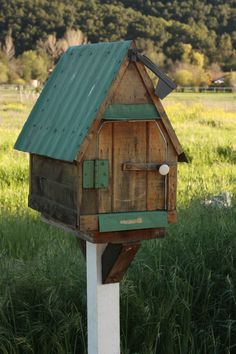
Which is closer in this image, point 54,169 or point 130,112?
point 130,112

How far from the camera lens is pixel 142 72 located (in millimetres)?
2625

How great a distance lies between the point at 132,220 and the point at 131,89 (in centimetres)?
49

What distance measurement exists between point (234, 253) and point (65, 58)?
1.65 meters

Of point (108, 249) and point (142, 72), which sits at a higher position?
point (142, 72)

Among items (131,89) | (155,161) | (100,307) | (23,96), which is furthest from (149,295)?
(23,96)

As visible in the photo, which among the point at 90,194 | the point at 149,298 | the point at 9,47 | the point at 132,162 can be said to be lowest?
the point at 149,298

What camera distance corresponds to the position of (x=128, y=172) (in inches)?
105

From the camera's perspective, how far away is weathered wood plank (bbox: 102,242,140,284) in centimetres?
276

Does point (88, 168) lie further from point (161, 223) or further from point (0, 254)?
point (0, 254)

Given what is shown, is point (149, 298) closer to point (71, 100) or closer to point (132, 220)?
point (132, 220)

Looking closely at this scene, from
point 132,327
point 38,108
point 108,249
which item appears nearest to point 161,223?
point 108,249

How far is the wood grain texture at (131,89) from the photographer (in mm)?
2627

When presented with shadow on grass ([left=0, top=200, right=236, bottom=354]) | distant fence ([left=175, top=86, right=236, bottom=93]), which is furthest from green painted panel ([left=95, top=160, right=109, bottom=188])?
distant fence ([left=175, top=86, right=236, bottom=93])

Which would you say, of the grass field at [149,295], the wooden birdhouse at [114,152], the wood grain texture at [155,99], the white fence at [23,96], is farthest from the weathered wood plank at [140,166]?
the white fence at [23,96]
